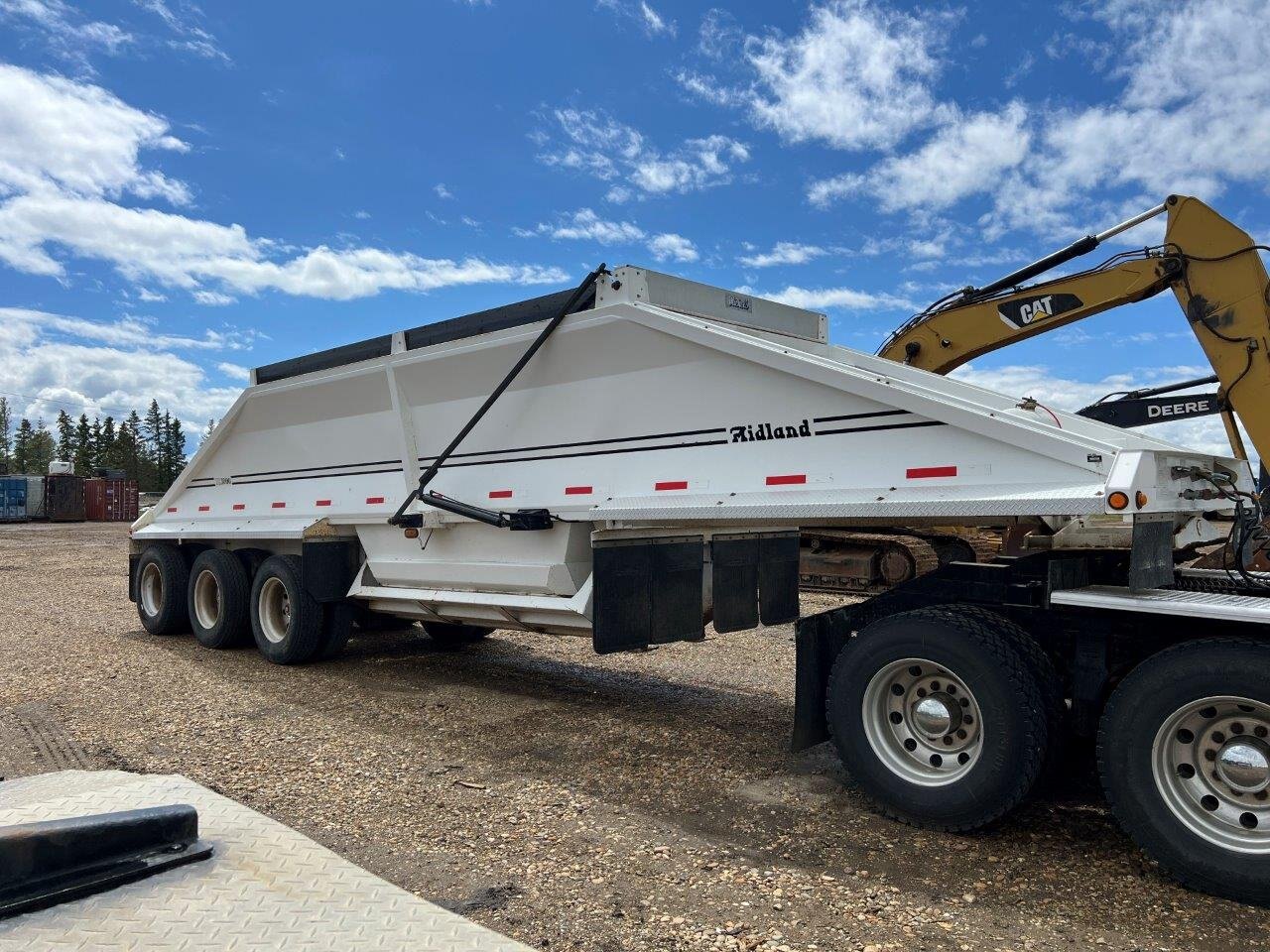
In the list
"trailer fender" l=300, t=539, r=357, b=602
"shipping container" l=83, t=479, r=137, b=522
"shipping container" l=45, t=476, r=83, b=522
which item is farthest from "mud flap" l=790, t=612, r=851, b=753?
"shipping container" l=45, t=476, r=83, b=522

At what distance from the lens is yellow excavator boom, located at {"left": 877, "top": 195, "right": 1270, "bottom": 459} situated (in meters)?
7.68

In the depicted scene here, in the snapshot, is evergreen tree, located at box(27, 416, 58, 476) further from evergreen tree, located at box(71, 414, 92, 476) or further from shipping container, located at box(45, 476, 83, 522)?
shipping container, located at box(45, 476, 83, 522)

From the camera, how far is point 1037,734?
409 centimetres

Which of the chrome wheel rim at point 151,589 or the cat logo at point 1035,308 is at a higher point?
the cat logo at point 1035,308

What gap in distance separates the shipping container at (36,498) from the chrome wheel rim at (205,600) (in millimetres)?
40207

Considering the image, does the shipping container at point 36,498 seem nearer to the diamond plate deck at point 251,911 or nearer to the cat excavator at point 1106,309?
the cat excavator at point 1106,309

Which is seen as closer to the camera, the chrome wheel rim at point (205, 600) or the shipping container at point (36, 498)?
the chrome wheel rim at point (205, 600)

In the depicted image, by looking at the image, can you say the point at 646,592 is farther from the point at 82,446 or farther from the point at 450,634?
the point at 82,446

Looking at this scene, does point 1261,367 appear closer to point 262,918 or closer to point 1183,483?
point 1183,483

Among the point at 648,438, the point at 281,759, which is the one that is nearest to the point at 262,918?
the point at 281,759

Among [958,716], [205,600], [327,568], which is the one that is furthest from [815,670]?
[205,600]

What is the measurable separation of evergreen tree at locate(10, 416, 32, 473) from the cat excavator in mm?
99215

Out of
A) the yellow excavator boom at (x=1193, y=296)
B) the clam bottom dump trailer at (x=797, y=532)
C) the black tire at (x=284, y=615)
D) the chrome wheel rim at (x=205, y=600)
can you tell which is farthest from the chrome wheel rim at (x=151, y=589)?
the yellow excavator boom at (x=1193, y=296)

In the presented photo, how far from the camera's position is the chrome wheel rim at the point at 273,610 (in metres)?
9.12
